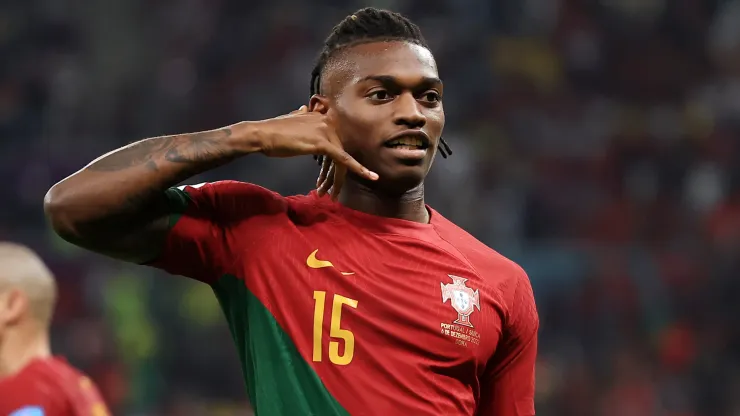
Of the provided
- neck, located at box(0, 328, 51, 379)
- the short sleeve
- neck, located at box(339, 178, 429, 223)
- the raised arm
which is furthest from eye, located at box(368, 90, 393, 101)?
neck, located at box(0, 328, 51, 379)

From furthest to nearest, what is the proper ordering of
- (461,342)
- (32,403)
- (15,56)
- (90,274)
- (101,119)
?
(15,56)
(101,119)
(90,274)
(32,403)
(461,342)

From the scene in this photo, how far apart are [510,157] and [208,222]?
6.19 meters

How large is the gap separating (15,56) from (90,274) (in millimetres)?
3578

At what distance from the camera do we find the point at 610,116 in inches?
364

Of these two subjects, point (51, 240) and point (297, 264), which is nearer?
point (297, 264)

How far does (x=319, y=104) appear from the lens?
113 inches

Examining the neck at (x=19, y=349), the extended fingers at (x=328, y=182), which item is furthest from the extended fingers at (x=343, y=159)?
the neck at (x=19, y=349)

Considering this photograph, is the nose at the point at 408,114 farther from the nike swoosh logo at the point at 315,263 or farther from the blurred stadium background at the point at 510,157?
the blurred stadium background at the point at 510,157

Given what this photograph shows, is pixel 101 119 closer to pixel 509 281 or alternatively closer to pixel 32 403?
pixel 32 403

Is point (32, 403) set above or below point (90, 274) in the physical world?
above

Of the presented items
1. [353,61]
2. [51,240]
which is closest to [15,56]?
[51,240]

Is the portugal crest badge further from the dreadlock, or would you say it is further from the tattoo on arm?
the tattoo on arm

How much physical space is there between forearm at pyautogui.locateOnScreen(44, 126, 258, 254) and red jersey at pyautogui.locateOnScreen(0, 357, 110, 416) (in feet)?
4.51

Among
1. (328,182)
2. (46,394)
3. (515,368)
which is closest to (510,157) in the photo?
(46,394)
